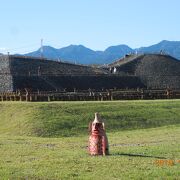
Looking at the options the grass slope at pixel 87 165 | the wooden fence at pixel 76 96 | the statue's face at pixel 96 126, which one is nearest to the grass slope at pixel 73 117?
the wooden fence at pixel 76 96

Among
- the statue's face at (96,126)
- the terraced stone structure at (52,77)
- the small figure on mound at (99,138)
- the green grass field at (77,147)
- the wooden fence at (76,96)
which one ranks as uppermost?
the terraced stone structure at (52,77)

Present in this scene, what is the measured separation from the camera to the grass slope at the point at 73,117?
1415 inches

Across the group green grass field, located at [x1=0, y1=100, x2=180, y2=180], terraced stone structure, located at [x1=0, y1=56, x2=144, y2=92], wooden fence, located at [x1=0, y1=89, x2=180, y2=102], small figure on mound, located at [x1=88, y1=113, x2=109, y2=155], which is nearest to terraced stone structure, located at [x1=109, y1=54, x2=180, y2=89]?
terraced stone structure, located at [x1=0, y1=56, x2=144, y2=92]

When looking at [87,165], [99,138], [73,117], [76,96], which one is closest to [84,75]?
[76,96]

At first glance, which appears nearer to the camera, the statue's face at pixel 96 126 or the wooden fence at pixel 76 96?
the statue's face at pixel 96 126

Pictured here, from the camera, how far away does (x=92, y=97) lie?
58.8 metres

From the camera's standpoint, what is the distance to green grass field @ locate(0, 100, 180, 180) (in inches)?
599

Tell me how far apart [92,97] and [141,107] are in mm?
13748

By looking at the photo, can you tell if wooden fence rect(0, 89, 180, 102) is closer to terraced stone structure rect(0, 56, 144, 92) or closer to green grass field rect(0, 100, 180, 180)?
green grass field rect(0, 100, 180, 180)

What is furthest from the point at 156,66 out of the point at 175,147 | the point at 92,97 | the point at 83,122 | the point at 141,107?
the point at 175,147

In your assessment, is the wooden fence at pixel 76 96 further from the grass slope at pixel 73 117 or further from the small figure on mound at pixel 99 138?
the small figure on mound at pixel 99 138

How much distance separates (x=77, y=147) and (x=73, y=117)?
15682 mm

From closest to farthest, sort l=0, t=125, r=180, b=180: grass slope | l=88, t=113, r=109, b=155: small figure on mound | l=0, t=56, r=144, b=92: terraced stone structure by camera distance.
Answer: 1. l=0, t=125, r=180, b=180: grass slope
2. l=88, t=113, r=109, b=155: small figure on mound
3. l=0, t=56, r=144, b=92: terraced stone structure

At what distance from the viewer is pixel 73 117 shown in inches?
1551
